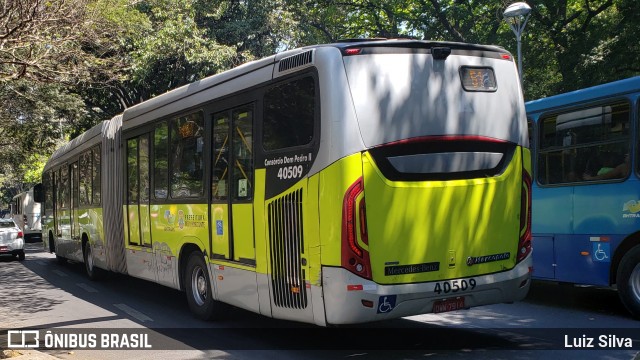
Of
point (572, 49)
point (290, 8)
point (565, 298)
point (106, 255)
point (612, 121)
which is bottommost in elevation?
point (565, 298)

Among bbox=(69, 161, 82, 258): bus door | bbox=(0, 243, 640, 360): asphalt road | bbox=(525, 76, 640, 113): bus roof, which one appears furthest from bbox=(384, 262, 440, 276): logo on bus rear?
bbox=(69, 161, 82, 258): bus door

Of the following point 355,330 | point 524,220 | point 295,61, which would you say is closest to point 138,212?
point 355,330

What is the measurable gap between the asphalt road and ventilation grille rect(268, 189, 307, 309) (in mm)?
722

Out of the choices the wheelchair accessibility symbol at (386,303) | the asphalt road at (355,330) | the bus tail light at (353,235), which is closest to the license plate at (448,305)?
the wheelchair accessibility symbol at (386,303)

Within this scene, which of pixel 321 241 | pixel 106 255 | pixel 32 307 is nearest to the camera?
pixel 321 241

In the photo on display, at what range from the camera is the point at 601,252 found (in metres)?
8.34

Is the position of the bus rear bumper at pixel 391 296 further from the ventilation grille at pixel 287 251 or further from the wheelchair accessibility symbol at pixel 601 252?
the wheelchair accessibility symbol at pixel 601 252

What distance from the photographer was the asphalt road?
6602mm

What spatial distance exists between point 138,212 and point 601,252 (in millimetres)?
7432

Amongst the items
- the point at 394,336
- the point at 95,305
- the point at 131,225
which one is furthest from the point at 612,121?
the point at 95,305

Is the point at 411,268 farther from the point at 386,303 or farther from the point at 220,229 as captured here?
the point at 220,229

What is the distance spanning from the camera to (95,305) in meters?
10.7

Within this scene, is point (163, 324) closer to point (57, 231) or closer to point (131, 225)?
point (131, 225)

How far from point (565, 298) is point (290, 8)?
1936 cm
